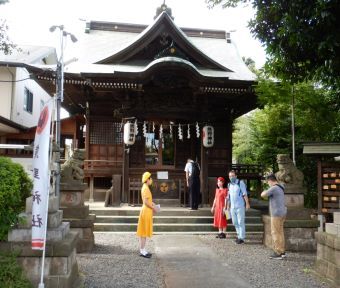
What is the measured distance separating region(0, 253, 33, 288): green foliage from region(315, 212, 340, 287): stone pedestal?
4815mm

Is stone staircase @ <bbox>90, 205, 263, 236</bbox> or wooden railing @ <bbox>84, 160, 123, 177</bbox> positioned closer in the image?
stone staircase @ <bbox>90, 205, 263, 236</bbox>

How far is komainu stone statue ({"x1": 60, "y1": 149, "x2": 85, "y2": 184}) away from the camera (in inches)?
356

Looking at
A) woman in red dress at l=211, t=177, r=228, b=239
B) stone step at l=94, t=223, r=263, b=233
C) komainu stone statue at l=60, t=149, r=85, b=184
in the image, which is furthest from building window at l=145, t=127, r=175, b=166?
komainu stone statue at l=60, t=149, r=85, b=184

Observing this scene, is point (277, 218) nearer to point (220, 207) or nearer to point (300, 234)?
point (300, 234)

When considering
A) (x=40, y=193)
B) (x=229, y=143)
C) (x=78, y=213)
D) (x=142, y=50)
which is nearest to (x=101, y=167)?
(x=142, y=50)

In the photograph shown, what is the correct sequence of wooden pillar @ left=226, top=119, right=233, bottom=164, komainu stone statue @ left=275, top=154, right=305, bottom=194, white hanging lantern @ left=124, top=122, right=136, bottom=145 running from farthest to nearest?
1. wooden pillar @ left=226, top=119, right=233, bottom=164
2. white hanging lantern @ left=124, top=122, right=136, bottom=145
3. komainu stone statue @ left=275, top=154, right=305, bottom=194

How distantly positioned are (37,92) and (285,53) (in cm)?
2184

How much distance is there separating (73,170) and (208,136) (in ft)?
20.9

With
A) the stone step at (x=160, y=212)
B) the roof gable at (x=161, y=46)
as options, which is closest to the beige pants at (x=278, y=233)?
the stone step at (x=160, y=212)

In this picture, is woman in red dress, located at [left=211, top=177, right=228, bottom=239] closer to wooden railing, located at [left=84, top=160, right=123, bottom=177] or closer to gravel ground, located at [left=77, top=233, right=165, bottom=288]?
gravel ground, located at [left=77, top=233, right=165, bottom=288]

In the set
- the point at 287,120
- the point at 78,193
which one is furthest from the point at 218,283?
the point at 287,120

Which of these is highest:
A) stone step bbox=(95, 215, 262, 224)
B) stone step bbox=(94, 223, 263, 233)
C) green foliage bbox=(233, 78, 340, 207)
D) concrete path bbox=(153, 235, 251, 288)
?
green foliage bbox=(233, 78, 340, 207)

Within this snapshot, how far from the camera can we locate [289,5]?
7.01 metres

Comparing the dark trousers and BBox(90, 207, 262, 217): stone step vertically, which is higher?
the dark trousers
